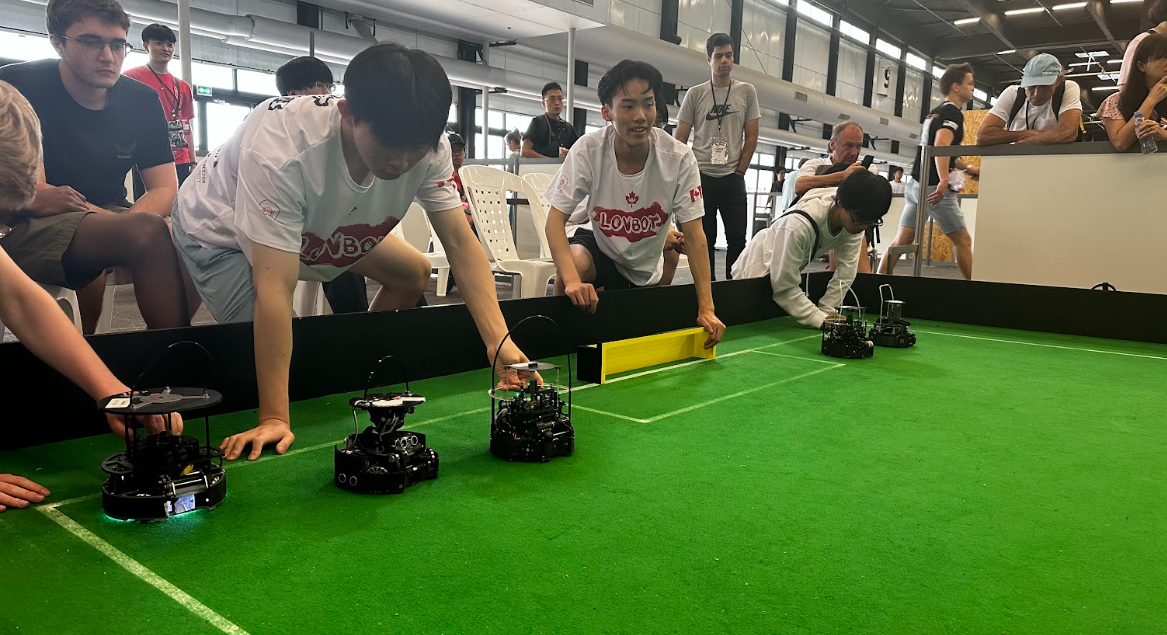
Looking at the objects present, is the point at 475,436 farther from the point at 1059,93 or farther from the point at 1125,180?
the point at 1059,93

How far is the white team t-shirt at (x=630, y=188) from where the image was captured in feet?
10.5

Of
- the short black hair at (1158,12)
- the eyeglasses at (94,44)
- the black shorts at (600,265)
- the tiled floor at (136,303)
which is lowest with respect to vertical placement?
the tiled floor at (136,303)

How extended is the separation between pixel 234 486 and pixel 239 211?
617 mm

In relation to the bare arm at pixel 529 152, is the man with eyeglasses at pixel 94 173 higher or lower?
lower

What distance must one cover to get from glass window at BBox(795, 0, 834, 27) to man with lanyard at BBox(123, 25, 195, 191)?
47.3ft

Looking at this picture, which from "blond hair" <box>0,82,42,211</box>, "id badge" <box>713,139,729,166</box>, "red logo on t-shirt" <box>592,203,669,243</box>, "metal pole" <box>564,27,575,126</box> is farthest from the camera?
"metal pole" <box>564,27,575,126</box>

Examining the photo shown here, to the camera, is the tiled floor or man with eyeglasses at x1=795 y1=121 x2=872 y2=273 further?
man with eyeglasses at x1=795 y1=121 x2=872 y2=273

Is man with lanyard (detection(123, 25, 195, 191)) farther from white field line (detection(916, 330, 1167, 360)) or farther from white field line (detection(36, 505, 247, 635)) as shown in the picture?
white field line (detection(916, 330, 1167, 360))

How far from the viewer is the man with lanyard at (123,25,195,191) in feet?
13.1

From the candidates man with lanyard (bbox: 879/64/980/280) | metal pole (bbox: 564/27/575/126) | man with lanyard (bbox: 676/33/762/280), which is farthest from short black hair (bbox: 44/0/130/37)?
metal pole (bbox: 564/27/575/126)

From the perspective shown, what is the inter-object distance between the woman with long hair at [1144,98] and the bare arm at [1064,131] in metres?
0.25

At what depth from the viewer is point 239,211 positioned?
177 centimetres

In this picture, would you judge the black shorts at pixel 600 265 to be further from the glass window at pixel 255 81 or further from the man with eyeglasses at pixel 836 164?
the glass window at pixel 255 81

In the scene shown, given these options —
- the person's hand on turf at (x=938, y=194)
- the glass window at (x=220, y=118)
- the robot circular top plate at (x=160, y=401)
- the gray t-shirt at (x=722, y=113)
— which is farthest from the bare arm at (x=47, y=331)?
the glass window at (x=220, y=118)
